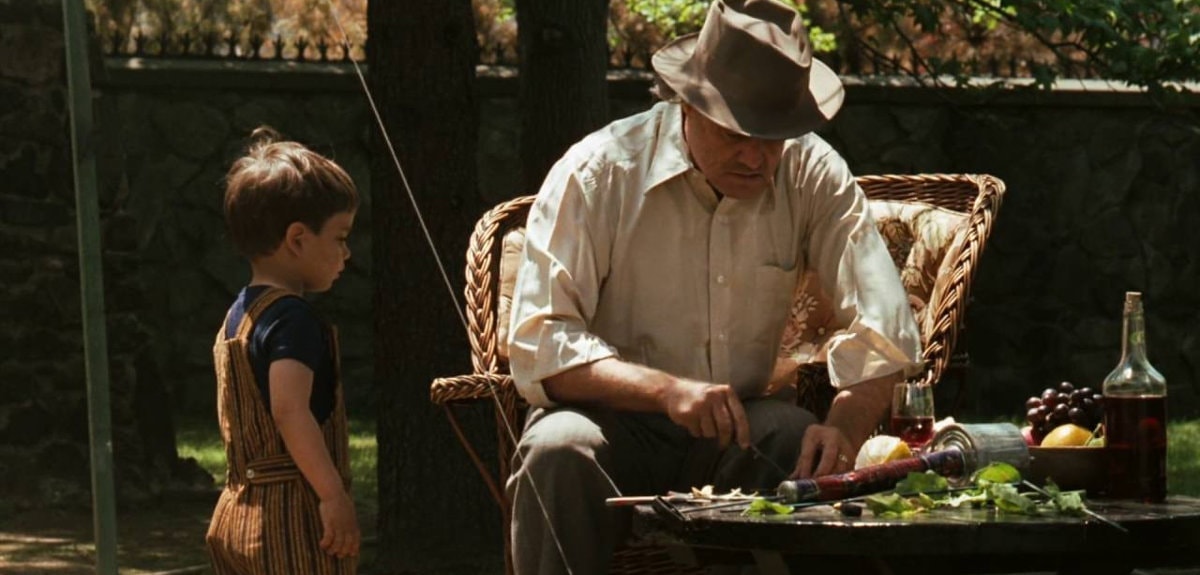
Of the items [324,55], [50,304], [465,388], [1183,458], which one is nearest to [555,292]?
[465,388]

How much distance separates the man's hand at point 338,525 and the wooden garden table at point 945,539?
2.11 feet

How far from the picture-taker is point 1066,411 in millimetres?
3768

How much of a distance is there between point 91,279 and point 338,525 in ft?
1.91

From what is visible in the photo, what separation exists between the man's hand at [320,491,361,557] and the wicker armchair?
1.06 ft

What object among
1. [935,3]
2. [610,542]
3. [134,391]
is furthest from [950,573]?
[134,391]

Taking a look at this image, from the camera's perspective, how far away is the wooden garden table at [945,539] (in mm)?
3045

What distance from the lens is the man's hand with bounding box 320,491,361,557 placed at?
12.3 feet

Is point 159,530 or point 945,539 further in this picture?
point 159,530

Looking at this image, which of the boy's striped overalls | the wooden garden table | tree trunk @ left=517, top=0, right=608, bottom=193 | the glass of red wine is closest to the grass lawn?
tree trunk @ left=517, top=0, right=608, bottom=193

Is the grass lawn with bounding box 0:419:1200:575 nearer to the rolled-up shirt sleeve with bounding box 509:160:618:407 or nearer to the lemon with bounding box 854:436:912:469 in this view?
the rolled-up shirt sleeve with bounding box 509:160:618:407

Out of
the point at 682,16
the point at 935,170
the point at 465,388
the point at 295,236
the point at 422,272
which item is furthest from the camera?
the point at 682,16

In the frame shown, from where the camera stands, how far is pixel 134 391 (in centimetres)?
779

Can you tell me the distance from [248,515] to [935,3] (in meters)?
3.86

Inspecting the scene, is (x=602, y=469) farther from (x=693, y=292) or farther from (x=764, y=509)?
(x=764, y=509)
